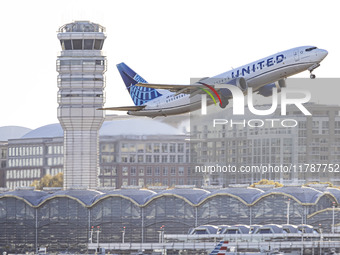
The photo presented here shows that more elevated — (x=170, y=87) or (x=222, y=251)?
(x=170, y=87)

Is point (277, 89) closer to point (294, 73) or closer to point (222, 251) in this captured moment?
point (294, 73)

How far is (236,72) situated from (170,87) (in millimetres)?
10374

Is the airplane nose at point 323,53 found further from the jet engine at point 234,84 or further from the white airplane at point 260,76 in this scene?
the jet engine at point 234,84

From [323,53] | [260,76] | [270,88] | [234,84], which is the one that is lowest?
[270,88]

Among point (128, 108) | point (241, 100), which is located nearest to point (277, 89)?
point (241, 100)

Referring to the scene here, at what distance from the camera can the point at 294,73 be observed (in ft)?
590

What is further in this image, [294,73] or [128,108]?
[128,108]

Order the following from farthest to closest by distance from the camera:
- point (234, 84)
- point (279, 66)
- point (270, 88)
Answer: point (270, 88)
point (234, 84)
point (279, 66)

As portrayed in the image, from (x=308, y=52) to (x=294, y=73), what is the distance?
3.47 m

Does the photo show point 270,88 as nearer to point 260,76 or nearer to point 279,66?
point 260,76

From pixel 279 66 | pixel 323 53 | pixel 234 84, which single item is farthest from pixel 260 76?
pixel 323 53

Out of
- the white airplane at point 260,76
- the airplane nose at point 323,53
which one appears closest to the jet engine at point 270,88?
the white airplane at point 260,76

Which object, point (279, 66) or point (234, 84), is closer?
point (279, 66)

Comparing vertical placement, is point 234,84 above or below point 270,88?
above
